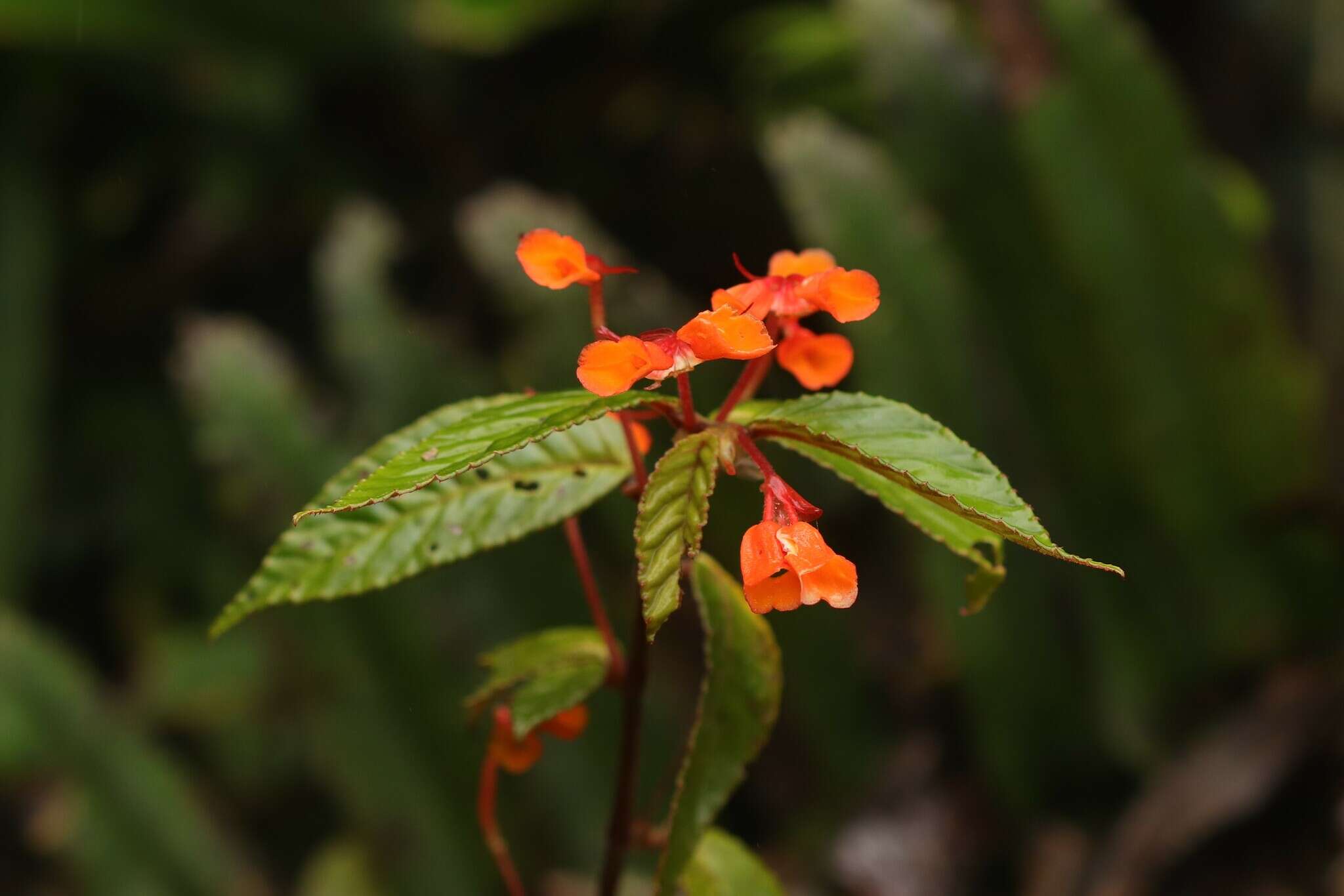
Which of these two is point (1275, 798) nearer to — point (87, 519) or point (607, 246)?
point (607, 246)

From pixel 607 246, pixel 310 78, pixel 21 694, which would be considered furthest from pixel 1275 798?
pixel 310 78

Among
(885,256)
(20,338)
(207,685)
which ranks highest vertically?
(885,256)

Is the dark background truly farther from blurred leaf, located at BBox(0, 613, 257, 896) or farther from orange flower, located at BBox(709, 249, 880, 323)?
orange flower, located at BBox(709, 249, 880, 323)

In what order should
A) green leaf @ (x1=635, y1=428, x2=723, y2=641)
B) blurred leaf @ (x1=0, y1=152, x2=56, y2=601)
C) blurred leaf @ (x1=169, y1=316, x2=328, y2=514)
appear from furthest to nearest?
blurred leaf @ (x1=0, y1=152, x2=56, y2=601) < blurred leaf @ (x1=169, y1=316, x2=328, y2=514) < green leaf @ (x1=635, y1=428, x2=723, y2=641)

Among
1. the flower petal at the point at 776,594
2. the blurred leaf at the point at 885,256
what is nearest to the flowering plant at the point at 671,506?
the flower petal at the point at 776,594

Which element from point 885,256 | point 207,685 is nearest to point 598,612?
point 885,256

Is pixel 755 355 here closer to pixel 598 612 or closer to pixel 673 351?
pixel 673 351

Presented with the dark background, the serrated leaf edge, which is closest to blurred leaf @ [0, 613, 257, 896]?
the dark background
